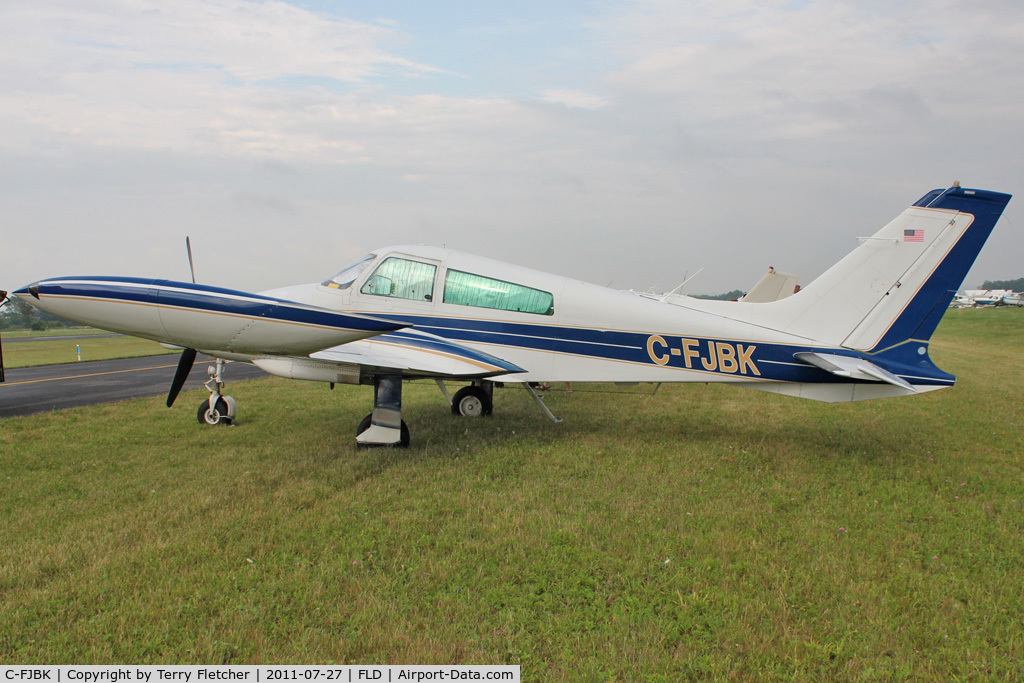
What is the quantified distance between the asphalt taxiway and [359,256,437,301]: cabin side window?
7.29 m

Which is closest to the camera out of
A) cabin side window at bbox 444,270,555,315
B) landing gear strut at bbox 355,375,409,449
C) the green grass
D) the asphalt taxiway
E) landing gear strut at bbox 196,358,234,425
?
landing gear strut at bbox 355,375,409,449

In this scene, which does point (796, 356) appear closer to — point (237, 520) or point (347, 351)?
→ point (347, 351)

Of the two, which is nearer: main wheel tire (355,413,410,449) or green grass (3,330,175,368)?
main wheel tire (355,413,410,449)

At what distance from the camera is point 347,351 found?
7.48 metres

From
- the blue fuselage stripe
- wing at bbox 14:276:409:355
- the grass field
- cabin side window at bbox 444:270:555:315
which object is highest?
cabin side window at bbox 444:270:555:315

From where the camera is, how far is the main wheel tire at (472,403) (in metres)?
9.53

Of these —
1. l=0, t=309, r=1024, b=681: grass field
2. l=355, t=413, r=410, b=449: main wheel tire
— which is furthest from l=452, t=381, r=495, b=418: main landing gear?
l=355, t=413, r=410, b=449: main wheel tire

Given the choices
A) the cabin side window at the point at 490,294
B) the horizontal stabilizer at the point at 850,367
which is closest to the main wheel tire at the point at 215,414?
the cabin side window at the point at 490,294

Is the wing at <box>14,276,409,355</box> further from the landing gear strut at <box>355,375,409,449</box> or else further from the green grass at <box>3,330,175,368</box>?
the green grass at <box>3,330,175,368</box>

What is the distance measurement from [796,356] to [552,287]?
3.54 metres

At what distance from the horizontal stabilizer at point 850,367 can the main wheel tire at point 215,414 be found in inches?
353

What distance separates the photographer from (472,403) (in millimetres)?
9531

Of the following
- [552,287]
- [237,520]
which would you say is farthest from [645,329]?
[237,520]

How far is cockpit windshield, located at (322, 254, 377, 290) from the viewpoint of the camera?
27.8 ft
